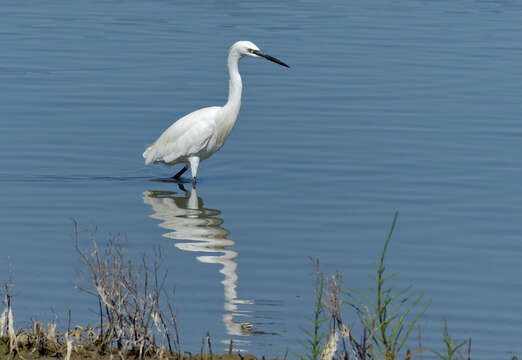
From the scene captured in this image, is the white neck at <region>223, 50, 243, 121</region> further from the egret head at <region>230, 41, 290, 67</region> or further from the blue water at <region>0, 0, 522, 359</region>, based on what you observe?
the blue water at <region>0, 0, 522, 359</region>

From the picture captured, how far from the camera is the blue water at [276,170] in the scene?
7676 millimetres

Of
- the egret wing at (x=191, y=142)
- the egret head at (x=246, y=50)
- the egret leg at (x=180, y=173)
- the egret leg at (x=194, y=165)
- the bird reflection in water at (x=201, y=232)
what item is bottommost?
the bird reflection in water at (x=201, y=232)

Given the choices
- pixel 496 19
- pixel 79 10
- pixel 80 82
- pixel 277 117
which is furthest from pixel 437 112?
pixel 79 10

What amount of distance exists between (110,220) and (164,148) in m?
2.26

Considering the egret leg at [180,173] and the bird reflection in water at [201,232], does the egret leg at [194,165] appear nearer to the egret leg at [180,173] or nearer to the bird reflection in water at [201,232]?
the bird reflection in water at [201,232]

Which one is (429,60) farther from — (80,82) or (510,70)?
(80,82)

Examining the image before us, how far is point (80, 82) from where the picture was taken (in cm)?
1727

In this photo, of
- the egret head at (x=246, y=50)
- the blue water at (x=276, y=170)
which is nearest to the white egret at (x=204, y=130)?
the egret head at (x=246, y=50)

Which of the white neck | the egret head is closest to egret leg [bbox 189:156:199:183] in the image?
the white neck

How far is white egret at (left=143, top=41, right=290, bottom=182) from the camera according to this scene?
12.0 metres

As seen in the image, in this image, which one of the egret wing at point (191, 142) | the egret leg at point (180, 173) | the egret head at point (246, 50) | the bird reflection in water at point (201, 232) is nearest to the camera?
the bird reflection in water at point (201, 232)

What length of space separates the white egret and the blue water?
1.19 ft

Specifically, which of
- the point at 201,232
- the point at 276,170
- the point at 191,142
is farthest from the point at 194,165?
the point at 201,232

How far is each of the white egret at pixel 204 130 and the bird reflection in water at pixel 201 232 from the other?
1.38 ft
